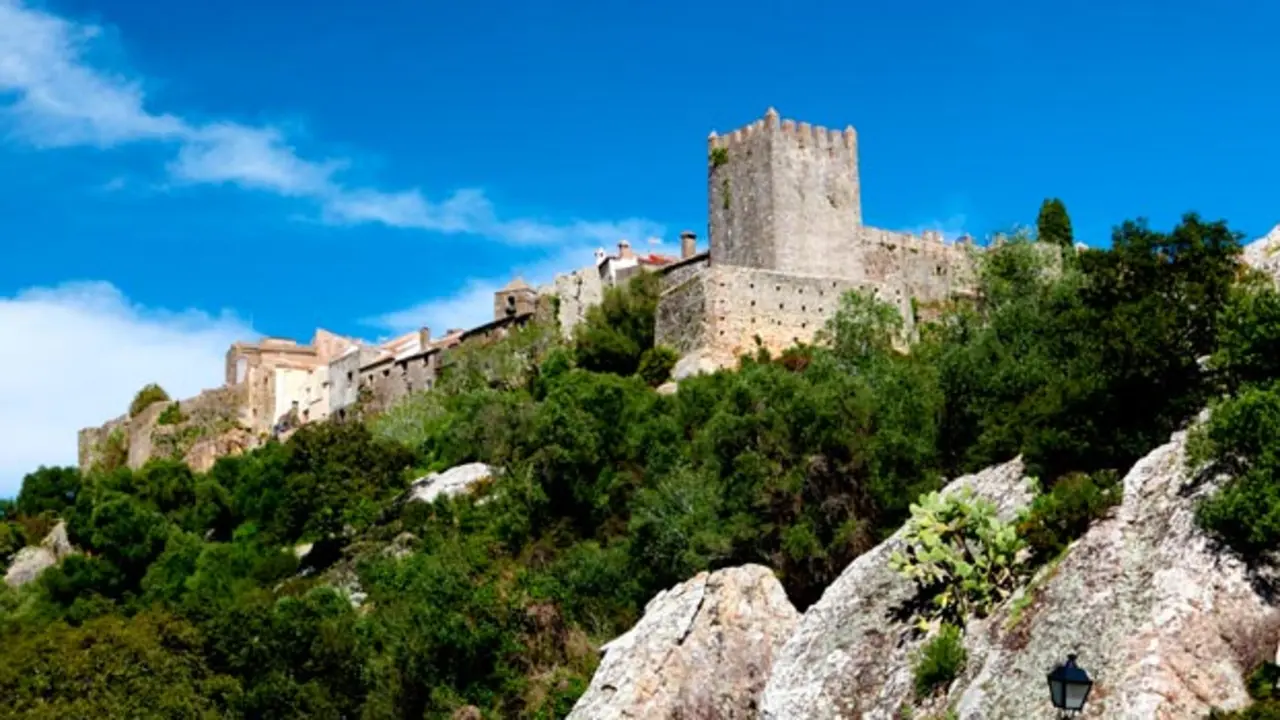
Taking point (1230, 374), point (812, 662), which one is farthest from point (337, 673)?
point (1230, 374)

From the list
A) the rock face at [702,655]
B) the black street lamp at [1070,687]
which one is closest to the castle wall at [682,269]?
the rock face at [702,655]

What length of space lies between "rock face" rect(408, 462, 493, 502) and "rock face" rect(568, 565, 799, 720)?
24.5 metres

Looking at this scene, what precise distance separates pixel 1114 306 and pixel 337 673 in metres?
17.7

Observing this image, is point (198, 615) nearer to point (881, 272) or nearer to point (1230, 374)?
point (1230, 374)

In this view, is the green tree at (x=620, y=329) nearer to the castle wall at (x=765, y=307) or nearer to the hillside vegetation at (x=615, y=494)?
the hillside vegetation at (x=615, y=494)

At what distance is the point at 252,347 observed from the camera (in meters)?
91.3

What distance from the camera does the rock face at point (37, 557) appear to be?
60.8m

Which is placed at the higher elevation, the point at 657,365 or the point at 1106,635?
the point at 657,365

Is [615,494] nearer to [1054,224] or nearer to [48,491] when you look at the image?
[1054,224]

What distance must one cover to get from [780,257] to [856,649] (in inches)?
1494

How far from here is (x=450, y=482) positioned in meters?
48.1

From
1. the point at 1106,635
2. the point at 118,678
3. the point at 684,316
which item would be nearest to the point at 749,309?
the point at 684,316

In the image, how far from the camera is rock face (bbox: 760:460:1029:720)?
60.3ft

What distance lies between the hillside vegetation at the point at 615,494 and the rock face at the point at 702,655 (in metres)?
4.04
